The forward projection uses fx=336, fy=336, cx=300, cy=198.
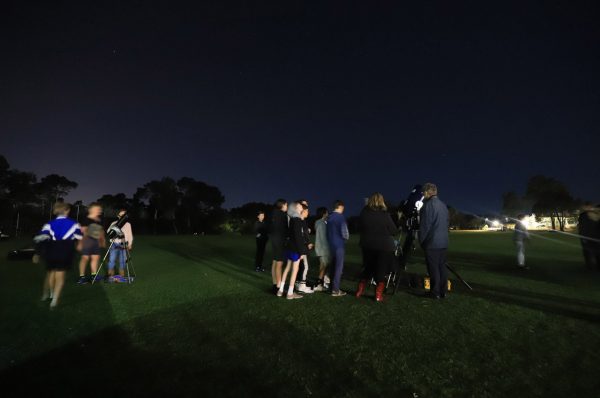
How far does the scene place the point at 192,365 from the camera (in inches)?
153

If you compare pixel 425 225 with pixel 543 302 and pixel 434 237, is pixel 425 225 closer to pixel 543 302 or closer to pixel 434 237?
pixel 434 237

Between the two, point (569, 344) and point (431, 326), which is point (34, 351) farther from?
Answer: point (569, 344)

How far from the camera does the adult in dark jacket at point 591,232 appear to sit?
1039 cm

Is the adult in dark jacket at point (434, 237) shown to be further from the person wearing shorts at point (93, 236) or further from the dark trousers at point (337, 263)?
the person wearing shorts at point (93, 236)

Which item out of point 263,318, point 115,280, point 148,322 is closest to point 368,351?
point 263,318

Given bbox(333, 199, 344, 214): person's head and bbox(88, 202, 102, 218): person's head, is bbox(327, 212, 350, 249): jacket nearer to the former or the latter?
bbox(333, 199, 344, 214): person's head

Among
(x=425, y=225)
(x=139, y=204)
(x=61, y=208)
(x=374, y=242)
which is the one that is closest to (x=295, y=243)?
(x=374, y=242)

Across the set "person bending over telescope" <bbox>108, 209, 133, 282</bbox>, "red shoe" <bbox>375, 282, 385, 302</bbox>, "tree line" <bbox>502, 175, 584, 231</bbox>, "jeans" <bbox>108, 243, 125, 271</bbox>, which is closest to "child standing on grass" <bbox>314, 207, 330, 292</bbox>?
"red shoe" <bbox>375, 282, 385, 302</bbox>

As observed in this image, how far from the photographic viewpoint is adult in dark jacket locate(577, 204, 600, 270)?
10.4 m

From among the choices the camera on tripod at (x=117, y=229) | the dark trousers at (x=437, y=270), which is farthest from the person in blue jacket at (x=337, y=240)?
the camera on tripod at (x=117, y=229)

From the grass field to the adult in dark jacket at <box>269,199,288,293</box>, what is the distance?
1.67 ft

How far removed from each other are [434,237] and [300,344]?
12.6ft

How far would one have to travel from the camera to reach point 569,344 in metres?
4.54

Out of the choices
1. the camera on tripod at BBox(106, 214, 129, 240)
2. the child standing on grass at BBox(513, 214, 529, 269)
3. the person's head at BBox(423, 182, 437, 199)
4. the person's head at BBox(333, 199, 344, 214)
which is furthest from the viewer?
the child standing on grass at BBox(513, 214, 529, 269)
